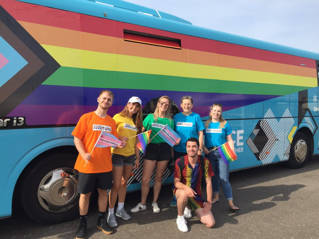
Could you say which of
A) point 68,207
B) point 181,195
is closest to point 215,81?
point 181,195

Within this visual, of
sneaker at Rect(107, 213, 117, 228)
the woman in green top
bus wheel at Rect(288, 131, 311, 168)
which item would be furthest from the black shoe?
bus wheel at Rect(288, 131, 311, 168)

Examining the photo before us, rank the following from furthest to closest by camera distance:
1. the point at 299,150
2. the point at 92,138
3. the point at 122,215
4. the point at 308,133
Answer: the point at 308,133
the point at 299,150
the point at 122,215
the point at 92,138

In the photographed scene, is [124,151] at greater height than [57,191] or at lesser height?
greater

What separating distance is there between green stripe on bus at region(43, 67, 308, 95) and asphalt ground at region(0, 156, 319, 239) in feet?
6.42

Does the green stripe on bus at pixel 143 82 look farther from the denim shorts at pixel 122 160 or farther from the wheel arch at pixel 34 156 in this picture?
the denim shorts at pixel 122 160

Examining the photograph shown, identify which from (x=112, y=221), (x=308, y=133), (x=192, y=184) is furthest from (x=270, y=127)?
(x=112, y=221)

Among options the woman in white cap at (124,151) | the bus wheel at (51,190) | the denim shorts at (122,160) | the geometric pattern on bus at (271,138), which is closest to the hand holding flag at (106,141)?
the woman in white cap at (124,151)

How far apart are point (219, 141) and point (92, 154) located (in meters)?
1.97

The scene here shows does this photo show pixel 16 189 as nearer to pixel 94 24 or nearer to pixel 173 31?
pixel 94 24

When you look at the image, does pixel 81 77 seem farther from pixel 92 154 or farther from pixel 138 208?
pixel 138 208

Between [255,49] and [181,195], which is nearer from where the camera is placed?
[181,195]

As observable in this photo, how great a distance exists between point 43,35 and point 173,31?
2.04 metres

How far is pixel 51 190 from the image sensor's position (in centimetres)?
317

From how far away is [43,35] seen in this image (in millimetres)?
2975
